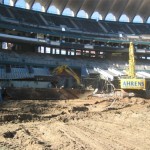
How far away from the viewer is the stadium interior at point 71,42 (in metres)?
53.5

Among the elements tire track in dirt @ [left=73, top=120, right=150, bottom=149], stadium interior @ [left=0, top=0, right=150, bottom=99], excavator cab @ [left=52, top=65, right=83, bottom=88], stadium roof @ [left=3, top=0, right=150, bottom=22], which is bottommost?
tire track in dirt @ [left=73, top=120, right=150, bottom=149]

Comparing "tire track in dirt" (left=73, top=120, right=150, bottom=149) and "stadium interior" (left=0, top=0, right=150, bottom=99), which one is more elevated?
"stadium interior" (left=0, top=0, right=150, bottom=99)

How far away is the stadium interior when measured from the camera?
175ft

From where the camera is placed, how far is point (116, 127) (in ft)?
61.9

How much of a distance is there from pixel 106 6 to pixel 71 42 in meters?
18.3

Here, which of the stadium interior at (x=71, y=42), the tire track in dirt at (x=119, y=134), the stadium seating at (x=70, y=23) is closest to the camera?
the tire track in dirt at (x=119, y=134)

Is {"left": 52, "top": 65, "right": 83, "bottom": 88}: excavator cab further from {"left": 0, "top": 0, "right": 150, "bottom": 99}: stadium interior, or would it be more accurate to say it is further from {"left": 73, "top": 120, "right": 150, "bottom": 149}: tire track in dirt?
{"left": 73, "top": 120, "right": 150, "bottom": 149}: tire track in dirt

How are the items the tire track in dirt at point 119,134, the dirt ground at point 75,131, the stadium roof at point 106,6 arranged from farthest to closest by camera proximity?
the stadium roof at point 106,6 → the tire track in dirt at point 119,134 → the dirt ground at point 75,131

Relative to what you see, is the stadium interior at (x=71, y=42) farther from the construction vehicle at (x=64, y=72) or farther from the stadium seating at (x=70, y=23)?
the construction vehicle at (x=64, y=72)

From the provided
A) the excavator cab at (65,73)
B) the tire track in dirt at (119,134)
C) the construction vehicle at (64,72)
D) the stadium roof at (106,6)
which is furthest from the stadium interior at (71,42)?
the tire track in dirt at (119,134)

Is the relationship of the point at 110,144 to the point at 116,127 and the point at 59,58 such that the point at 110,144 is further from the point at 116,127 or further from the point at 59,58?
the point at 59,58

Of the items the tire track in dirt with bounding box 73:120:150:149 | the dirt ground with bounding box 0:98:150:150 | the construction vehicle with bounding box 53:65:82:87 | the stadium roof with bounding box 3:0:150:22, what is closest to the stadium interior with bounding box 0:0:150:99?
the stadium roof with bounding box 3:0:150:22

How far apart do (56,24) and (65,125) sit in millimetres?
54221

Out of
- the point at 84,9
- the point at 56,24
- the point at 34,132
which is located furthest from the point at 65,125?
the point at 84,9
